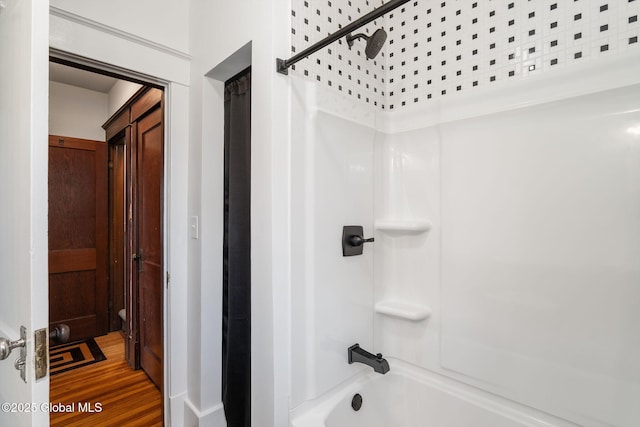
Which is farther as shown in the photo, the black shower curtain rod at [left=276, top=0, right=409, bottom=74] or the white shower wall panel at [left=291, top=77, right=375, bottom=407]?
the white shower wall panel at [left=291, top=77, right=375, bottom=407]

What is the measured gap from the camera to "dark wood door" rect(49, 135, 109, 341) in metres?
2.95

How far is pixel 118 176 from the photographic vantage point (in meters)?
3.29

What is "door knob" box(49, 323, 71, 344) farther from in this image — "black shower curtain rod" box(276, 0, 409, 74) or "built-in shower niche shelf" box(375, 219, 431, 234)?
"built-in shower niche shelf" box(375, 219, 431, 234)

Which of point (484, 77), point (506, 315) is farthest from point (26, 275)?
point (484, 77)

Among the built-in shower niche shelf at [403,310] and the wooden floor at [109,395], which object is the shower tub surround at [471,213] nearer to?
the built-in shower niche shelf at [403,310]

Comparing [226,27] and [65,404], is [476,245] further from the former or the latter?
[65,404]

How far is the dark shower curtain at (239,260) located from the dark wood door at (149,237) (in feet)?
2.31

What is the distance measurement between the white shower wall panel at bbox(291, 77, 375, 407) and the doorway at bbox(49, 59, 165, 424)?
151 centimetres

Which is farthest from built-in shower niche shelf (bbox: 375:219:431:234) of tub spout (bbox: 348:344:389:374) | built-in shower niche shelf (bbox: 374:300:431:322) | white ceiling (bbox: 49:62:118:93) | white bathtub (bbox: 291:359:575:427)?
white ceiling (bbox: 49:62:118:93)

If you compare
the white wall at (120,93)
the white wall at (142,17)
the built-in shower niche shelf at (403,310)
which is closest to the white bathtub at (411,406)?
the built-in shower niche shelf at (403,310)

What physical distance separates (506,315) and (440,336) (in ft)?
1.08

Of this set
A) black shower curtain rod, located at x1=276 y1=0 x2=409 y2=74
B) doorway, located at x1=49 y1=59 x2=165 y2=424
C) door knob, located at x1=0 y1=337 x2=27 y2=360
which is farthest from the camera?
doorway, located at x1=49 y1=59 x2=165 y2=424

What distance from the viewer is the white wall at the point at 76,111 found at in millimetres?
3082

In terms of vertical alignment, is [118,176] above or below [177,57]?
below
